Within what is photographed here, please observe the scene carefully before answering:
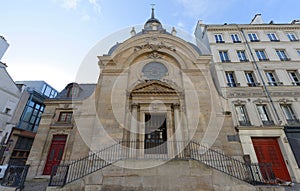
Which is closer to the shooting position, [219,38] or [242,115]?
[242,115]

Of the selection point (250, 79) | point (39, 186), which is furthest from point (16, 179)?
point (250, 79)

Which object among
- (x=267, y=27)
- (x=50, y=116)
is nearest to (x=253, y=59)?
(x=267, y=27)

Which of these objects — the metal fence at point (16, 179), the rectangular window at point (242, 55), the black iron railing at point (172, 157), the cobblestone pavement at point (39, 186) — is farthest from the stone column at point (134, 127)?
the rectangular window at point (242, 55)

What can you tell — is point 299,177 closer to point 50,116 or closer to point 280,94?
point 280,94

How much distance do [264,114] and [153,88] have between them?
911 centimetres

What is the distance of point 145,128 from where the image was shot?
1077 centimetres

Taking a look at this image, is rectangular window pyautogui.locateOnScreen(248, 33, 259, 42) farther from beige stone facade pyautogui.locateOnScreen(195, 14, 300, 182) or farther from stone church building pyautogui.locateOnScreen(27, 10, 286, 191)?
stone church building pyautogui.locateOnScreen(27, 10, 286, 191)

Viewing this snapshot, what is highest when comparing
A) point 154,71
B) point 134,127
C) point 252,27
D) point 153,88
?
point 252,27

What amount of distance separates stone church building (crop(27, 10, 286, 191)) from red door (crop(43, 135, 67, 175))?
0.23 ft

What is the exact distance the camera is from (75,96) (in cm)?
1379

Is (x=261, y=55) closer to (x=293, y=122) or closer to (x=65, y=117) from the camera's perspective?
(x=293, y=122)

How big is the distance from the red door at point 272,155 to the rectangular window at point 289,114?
2.01m

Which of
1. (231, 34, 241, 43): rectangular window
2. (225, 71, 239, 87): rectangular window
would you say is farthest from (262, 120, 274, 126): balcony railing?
(231, 34, 241, 43): rectangular window

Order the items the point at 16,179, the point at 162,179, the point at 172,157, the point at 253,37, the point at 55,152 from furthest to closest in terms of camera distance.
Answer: the point at 253,37 < the point at 55,152 < the point at 172,157 < the point at 16,179 < the point at 162,179
